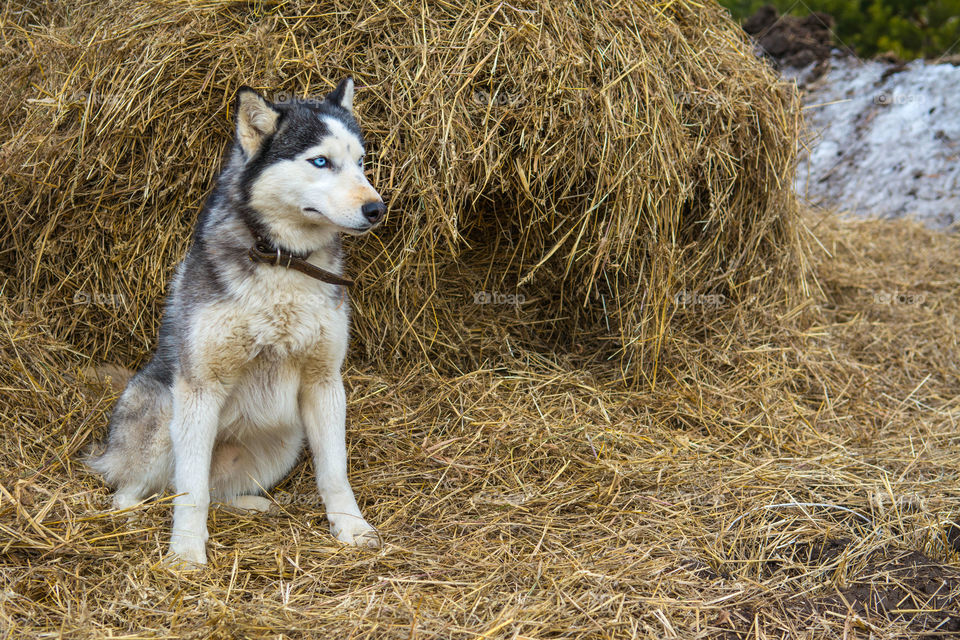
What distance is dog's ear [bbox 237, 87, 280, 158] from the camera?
3092 mm

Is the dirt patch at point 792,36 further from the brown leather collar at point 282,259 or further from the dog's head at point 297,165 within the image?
the brown leather collar at point 282,259

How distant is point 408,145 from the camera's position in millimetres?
4160

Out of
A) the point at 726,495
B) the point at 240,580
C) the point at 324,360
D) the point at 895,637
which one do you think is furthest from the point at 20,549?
the point at 895,637

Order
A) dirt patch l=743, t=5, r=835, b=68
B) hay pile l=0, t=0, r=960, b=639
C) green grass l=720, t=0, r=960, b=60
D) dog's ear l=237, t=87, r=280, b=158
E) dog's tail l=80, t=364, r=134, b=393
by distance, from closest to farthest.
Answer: hay pile l=0, t=0, r=960, b=639, dog's ear l=237, t=87, r=280, b=158, dog's tail l=80, t=364, r=134, b=393, dirt patch l=743, t=5, r=835, b=68, green grass l=720, t=0, r=960, b=60

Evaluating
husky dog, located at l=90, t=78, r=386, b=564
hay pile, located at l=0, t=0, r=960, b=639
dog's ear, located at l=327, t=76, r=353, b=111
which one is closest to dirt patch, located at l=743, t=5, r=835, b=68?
hay pile, located at l=0, t=0, r=960, b=639

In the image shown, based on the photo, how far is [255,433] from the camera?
357 centimetres

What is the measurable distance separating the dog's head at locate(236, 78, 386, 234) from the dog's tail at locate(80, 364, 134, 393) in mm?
1553

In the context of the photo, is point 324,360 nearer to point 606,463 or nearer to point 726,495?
point 606,463

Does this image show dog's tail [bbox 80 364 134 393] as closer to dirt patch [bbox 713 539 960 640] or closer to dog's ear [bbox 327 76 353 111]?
dog's ear [bbox 327 76 353 111]

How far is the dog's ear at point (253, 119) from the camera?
309 cm

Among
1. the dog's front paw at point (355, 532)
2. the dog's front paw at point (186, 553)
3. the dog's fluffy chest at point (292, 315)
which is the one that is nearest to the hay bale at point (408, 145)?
the dog's fluffy chest at point (292, 315)

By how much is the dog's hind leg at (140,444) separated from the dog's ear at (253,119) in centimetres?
114

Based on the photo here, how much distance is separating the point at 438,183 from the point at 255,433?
5.19 feet

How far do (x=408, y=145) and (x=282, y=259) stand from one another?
4.02ft
